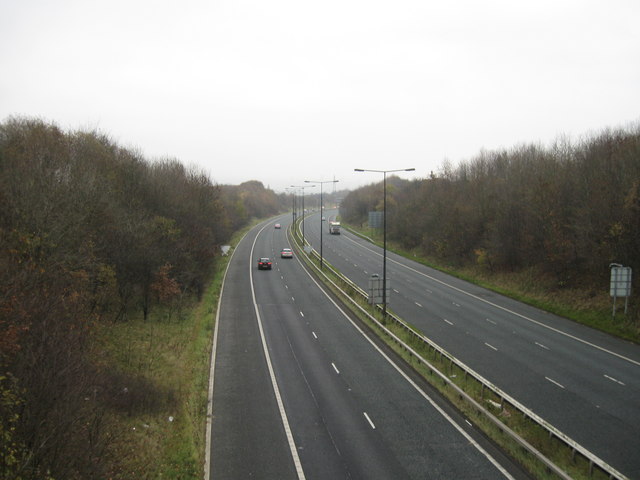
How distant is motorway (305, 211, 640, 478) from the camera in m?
15.4

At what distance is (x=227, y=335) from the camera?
2717 cm

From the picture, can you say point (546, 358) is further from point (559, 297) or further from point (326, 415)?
point (559, 297)

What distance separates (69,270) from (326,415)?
1276 cm

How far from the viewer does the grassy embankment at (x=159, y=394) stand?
43.3 feet

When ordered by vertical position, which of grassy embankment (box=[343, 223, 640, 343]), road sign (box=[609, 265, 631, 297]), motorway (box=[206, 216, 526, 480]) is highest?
road sign (box=[609, 265, 631, 297])

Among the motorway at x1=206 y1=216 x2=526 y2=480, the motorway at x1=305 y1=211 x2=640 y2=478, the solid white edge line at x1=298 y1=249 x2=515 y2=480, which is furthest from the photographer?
the motorway at x1=305 y1=211 x2=640 y2=478

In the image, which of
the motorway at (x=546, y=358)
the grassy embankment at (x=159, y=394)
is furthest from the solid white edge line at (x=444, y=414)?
the grassy embankment at (x=159, y=394)

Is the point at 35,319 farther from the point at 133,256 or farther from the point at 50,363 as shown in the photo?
the point at 133,256

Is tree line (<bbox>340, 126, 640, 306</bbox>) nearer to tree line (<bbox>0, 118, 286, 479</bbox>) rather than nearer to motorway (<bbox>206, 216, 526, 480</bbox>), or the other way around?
motorway (<bbox>206, 216, 526, 480</bbox>)

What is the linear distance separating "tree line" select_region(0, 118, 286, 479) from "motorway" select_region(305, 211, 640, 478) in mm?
14893

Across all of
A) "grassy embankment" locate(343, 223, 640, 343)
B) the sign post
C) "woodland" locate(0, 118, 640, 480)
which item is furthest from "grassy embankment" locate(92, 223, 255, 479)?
"grassy embankment" locate(343, 223, 640, 343)

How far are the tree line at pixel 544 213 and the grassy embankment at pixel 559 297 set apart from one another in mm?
834

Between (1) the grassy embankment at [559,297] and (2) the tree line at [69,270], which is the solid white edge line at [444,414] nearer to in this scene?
(2) the tree line at [69,270]

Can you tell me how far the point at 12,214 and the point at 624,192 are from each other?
34675mm
